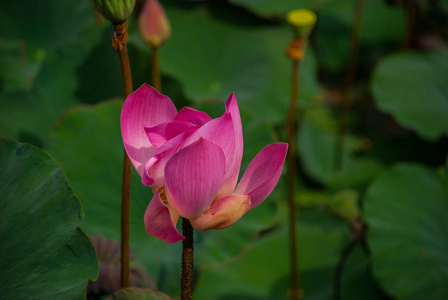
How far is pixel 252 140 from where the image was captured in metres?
0.93

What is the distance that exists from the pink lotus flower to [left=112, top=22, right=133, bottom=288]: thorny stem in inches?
1.7

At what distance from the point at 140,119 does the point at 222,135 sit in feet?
0.32

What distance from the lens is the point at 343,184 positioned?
4.75ft

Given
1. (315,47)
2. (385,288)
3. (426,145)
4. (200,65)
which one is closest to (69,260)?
(385,288)

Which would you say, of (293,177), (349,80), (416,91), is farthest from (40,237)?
(349,80)

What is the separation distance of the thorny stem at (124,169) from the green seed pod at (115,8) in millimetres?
13

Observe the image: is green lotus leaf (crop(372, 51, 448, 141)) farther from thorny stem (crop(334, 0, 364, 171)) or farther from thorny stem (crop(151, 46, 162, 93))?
thorny stem (crop(151, 46, 162, 93))

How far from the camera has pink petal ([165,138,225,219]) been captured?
404mm

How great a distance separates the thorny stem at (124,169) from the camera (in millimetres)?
488

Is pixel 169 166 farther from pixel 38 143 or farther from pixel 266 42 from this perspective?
pixel 266 42

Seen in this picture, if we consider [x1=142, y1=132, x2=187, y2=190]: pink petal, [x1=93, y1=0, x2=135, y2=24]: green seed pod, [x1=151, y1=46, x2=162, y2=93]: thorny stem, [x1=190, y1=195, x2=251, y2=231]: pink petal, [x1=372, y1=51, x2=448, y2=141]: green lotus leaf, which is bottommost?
[x1=372, y1=51, x2=448, y2=141]: green lotus leaf

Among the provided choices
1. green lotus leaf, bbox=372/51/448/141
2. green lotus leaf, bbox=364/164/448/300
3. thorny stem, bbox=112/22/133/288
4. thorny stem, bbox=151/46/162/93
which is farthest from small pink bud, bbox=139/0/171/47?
green lotus leaf, bbox=372/51/448/141

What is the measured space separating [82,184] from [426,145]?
1.02 m

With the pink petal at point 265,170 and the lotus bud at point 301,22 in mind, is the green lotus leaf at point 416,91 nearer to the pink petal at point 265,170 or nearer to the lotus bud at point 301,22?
the lotus bud at point 301,22
